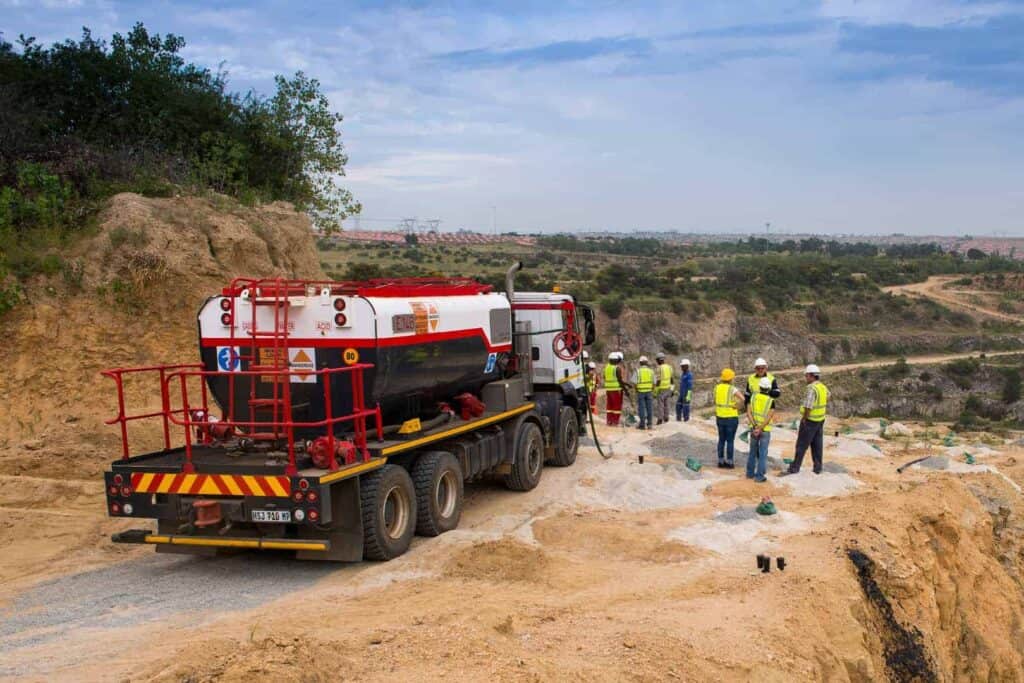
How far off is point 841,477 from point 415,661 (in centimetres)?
947

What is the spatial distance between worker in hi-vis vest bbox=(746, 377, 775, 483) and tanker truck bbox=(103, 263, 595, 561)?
4775 mm

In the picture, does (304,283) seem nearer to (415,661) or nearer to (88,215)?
(415,661)

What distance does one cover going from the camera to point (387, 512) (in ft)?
32.1

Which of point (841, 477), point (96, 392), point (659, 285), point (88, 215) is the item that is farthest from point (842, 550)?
point (659, 285)

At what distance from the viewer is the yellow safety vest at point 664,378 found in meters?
19.2

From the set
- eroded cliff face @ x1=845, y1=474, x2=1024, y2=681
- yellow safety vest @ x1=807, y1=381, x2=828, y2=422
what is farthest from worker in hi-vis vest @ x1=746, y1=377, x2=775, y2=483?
eroded cliff face @ x1=845, y1=474, x2=1024, y2=681

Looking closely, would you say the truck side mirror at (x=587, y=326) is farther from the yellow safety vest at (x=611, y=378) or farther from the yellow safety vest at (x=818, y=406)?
the yellow safety vest at (x=818, y=406)

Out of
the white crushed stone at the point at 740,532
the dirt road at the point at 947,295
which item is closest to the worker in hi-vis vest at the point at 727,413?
the white crushed stone at the point at 740,532

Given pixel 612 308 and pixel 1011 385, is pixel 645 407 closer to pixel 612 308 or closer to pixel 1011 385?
pixel 612 308

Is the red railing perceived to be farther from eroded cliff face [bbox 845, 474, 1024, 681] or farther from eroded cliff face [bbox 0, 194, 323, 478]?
eroded cliff face [bbox 845, 474, 1024, 681]

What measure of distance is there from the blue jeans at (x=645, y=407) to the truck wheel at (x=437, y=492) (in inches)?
341

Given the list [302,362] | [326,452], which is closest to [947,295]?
[302,362]

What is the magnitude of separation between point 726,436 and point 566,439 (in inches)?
109

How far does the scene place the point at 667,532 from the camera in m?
10.9
